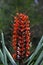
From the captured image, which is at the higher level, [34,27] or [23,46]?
[23,46]

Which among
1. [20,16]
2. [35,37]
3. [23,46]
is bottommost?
[35,37]

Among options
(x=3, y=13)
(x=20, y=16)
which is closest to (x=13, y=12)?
(x=3, y=13)

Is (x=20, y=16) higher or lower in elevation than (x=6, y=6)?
higher

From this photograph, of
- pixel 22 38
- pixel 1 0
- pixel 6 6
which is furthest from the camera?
pixel 1 0

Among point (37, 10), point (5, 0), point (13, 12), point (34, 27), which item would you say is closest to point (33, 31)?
point (34, 27)

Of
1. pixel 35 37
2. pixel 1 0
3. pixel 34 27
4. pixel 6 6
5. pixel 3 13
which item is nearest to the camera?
pixel 35 37

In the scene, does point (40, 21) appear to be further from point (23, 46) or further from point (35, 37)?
point (23, 46)

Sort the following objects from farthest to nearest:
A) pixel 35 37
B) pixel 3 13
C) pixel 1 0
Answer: pixel 1 0
pixel 3 13
pixel 35 37

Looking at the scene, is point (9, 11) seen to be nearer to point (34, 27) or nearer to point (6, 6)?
point (6, 6)

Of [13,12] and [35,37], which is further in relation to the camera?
[13,12]
